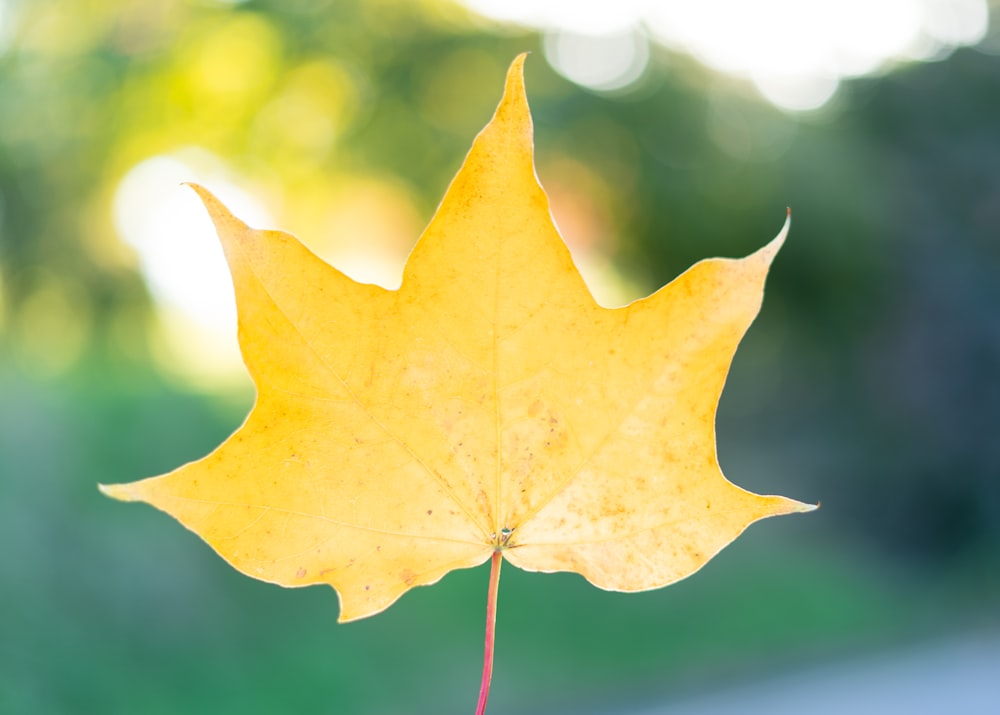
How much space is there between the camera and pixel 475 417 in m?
0.61

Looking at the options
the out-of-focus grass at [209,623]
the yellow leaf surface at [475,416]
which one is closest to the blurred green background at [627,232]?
the out-of-focus grass at [209,623]

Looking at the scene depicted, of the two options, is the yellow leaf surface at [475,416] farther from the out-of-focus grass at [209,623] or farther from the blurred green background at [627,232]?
the blurred green background at [627,232]

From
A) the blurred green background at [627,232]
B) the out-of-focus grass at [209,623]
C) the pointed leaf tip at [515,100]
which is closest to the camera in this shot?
the pointed leaf tip at [515,100]

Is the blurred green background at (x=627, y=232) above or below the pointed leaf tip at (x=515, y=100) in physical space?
above

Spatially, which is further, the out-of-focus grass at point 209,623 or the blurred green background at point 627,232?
the blurred green background at point 627,232

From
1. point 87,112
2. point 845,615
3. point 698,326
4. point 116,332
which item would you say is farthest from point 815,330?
point 698,326

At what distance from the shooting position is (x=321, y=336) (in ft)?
1.94

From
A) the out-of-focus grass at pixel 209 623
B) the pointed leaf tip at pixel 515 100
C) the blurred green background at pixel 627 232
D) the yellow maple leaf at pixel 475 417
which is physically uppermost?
the blurred green background at pixel 627 232

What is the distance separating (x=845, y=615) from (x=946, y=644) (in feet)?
1.71

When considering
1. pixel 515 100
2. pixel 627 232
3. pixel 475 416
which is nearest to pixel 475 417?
pixel 475 416

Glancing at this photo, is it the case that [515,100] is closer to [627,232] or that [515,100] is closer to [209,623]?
[209,623]

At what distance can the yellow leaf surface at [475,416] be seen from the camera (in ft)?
1.90

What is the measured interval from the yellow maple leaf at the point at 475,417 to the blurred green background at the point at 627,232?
13.1 ft

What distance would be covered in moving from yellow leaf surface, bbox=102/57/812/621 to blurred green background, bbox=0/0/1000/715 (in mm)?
3989
